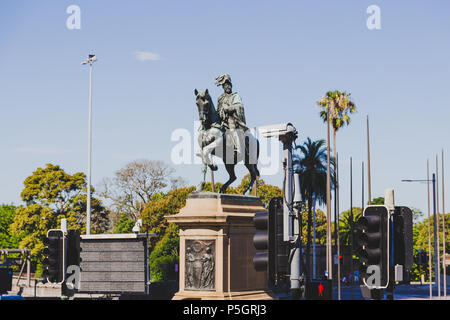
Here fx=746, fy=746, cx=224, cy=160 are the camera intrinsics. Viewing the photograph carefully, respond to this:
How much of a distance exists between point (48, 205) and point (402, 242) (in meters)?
73.7

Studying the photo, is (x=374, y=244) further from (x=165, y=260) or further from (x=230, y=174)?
(x=165, y=260)

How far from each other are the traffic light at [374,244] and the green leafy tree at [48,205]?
70445mm

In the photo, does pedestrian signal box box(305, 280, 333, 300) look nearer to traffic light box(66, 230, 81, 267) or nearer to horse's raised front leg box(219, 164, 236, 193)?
traffic light box(66, 230, 81, 267)

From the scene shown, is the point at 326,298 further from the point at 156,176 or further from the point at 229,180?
the point at 156,176

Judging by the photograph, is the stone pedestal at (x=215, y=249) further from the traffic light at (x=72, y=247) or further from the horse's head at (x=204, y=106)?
the traffic light at (x=72, y=247)

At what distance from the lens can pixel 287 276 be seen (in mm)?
9461

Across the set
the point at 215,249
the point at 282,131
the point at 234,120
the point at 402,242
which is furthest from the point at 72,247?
the point at 234,120

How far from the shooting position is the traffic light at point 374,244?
9320mm

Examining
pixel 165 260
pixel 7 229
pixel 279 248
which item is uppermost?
pixel 279 248

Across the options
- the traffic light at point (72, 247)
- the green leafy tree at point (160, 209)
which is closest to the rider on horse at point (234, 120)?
the traffic light at point (72, 247)

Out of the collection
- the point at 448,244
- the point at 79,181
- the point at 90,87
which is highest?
the point at 90,87

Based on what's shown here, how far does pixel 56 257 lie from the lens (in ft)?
49.2

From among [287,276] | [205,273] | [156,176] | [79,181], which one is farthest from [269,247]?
[156,176]
